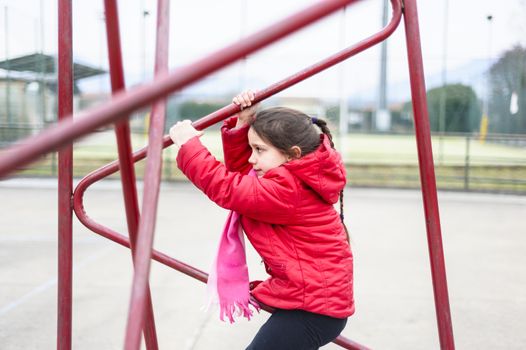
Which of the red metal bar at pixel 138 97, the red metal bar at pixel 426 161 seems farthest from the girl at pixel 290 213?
the red metal bar at pixel 138 97

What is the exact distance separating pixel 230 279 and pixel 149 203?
26.7 inches

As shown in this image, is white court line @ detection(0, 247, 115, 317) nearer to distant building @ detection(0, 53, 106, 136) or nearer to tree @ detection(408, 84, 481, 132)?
distant building @ detection(0, 53, 106, 136)

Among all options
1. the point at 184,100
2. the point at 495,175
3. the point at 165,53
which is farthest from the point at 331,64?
the point at 184,100

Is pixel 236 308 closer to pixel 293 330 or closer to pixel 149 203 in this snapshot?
pixel 293 330

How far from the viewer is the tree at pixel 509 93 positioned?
961 cm

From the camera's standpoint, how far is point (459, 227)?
18.4ft

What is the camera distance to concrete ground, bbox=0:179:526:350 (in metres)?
2.88

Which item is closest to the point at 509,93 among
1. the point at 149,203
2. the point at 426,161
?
the point at 426,161

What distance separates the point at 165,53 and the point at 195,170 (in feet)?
1.21

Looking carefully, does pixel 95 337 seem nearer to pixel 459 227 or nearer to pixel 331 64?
pixel 331 64

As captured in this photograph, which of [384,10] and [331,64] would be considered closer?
[331,64]

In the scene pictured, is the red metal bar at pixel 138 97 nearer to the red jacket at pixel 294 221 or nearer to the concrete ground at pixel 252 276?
the red jacket at pixel 294 221

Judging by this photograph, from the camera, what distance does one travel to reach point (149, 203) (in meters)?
1.05

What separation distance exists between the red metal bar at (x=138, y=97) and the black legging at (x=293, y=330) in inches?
35.0
